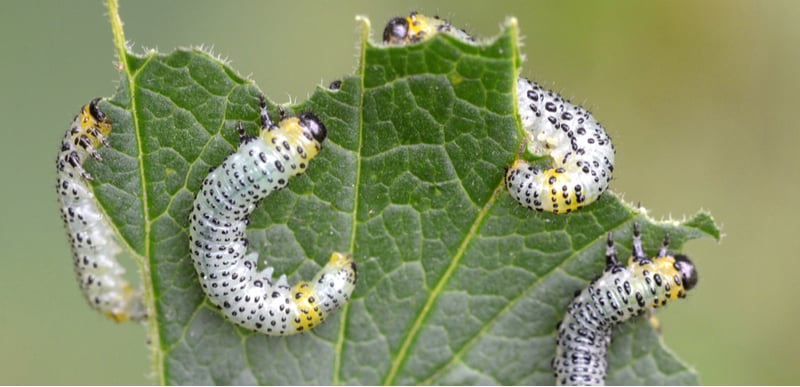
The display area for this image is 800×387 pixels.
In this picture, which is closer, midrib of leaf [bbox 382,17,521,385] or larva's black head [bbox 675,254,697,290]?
midrib of leaf [bbox 382,17,521,385]

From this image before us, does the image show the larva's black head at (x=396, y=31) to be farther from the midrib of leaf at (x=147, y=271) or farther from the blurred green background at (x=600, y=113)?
the blurred green background at (x=600, y=113)

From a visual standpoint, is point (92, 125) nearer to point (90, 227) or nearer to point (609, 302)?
point (90, 227)

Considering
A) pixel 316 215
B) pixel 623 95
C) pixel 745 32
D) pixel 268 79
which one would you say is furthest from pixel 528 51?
pixel 316 215

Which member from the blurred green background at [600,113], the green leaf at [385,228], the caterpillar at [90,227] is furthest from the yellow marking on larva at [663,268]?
the blurred green background at [600,113]

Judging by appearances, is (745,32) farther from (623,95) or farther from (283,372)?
(283,372)

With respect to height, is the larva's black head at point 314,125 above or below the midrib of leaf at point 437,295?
above

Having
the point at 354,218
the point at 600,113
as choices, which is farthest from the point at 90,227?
the point at 600,113

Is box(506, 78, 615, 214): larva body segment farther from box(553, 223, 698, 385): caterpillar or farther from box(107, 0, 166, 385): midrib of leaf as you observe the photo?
box(107, 0, 166, 385): midrib of leaf

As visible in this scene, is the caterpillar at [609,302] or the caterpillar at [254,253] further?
the caterpillar at [609,302]

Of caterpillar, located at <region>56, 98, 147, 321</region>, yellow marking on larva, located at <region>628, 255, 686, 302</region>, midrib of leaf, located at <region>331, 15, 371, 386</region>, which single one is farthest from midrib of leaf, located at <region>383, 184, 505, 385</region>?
caterpillar, located at <region>56, 98, 147, 321</region>
